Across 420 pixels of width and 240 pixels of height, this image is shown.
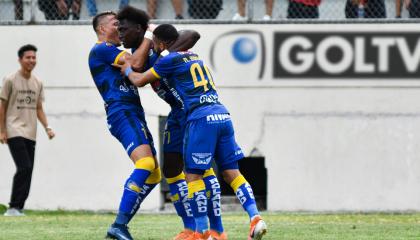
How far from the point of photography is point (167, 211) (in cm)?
1684

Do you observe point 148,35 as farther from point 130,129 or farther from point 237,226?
point 237,226

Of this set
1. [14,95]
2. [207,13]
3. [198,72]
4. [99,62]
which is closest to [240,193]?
[198,72]

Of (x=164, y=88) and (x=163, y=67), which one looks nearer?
(x=163, y=67)

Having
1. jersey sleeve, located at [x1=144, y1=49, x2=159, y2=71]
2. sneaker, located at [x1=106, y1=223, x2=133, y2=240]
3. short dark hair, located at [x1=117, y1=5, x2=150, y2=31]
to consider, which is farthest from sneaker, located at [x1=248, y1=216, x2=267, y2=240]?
short dark hair, located at [x1=117, y1=5, x2=150, y2=31]

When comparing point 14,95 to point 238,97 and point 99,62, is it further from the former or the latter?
point 99,62

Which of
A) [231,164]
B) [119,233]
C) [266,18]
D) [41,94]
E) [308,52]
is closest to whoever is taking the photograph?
[119,233]

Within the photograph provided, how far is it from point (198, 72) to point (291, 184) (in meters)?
6.87

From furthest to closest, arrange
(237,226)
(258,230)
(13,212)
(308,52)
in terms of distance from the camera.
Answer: (308,52)
(13,212)
(237,226)
(258,230)

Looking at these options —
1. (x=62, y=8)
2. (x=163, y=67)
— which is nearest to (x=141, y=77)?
(x=163, y=67)

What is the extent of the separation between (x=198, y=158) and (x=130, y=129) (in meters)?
0.87

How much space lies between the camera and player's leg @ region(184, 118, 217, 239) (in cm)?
1009

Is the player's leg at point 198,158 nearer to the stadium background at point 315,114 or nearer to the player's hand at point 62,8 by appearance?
the stadium background at point 315,114

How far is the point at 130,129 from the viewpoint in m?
10.6

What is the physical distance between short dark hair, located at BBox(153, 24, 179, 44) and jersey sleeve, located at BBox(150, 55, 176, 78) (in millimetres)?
190
